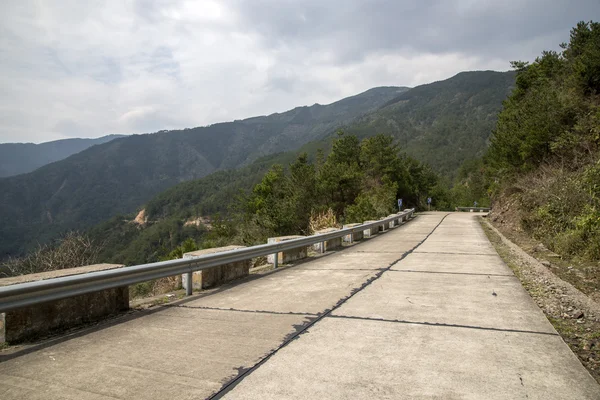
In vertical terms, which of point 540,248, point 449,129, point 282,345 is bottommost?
point 540,248

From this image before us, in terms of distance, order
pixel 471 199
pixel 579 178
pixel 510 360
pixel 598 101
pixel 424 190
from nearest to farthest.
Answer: pixel 510 360, pixel 579 178, pixel 598 101, pixel 424 190, pixel 471 199

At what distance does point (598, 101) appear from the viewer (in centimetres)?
1878

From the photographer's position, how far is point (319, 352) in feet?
13.2

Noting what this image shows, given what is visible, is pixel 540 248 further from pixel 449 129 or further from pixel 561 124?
pixel 449 129

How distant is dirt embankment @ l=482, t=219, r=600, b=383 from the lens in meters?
4.23

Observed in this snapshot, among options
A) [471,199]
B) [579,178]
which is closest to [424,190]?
[471,199]

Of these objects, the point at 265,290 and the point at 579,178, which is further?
the point at 579,178

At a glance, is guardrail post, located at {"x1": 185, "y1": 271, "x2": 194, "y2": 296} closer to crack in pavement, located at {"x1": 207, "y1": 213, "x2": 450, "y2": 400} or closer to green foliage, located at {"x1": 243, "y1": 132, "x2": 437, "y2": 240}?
crack in pavement, located at {"x1": 207, "y1": 213, "x2": 450, "y2": 400}

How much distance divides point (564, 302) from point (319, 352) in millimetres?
4374

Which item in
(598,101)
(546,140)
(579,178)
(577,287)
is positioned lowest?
(577,287)

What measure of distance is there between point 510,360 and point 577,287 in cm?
472

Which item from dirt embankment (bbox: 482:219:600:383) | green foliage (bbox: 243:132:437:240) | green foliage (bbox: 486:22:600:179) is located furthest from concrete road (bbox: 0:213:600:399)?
green foliage (bbox: 243:132:437:240)

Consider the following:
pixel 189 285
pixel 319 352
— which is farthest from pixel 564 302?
pixel 189 285

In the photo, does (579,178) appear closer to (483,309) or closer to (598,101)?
(598,101)
